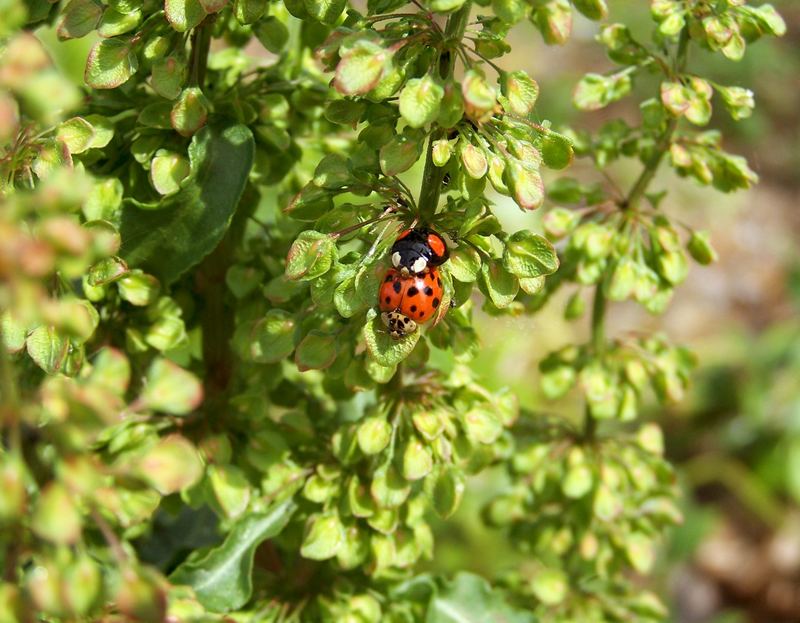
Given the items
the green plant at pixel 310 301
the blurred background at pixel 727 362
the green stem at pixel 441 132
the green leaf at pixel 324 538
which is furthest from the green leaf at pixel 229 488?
the blurred background at pixel 727 362

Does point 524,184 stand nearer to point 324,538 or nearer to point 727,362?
point 324,538

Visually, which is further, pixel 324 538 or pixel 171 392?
pixel 324 538

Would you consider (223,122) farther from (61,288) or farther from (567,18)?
(567,18)

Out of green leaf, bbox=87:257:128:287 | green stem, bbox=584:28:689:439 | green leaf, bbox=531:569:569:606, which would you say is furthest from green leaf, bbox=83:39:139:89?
green leaf, bbox=531:569:569:606

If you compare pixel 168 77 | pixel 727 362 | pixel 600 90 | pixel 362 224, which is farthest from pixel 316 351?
pixel 727 362

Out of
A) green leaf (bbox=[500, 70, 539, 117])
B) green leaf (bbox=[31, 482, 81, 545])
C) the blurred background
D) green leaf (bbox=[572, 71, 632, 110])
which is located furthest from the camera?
the blurred background

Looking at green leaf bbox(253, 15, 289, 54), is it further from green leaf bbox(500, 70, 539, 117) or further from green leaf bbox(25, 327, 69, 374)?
green leaf bbox(25, 327, 69, 374)

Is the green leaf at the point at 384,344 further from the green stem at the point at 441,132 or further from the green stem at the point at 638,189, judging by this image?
the green stem at the point at 638,189
